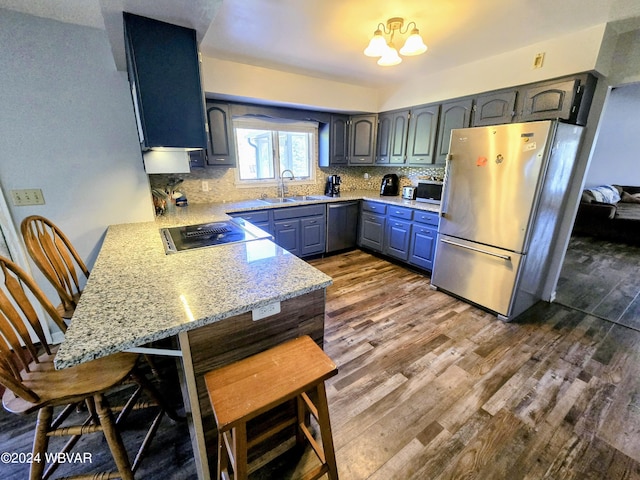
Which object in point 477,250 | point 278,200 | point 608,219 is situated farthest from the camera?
point 608,219

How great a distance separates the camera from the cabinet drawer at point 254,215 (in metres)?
3.08

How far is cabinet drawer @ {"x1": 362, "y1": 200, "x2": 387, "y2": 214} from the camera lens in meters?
3.71

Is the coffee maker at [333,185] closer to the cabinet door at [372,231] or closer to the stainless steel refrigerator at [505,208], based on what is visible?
the cabinet door at [372,231]

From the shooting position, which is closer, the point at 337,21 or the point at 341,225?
the point at 337,21

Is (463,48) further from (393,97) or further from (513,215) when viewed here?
(513,215)

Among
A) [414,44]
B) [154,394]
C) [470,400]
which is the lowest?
[470,400]

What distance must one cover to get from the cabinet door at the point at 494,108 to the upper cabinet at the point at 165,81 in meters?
2.72

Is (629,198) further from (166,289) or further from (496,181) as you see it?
(166,289)

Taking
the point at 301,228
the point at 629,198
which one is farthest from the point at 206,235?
the point at 629,198

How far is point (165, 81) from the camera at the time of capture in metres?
1.40

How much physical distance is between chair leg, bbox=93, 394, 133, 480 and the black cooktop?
0.75 meters

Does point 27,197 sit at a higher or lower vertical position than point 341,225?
Result: higher

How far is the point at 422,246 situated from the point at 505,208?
1.09m

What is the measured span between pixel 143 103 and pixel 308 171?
2.90 meters
